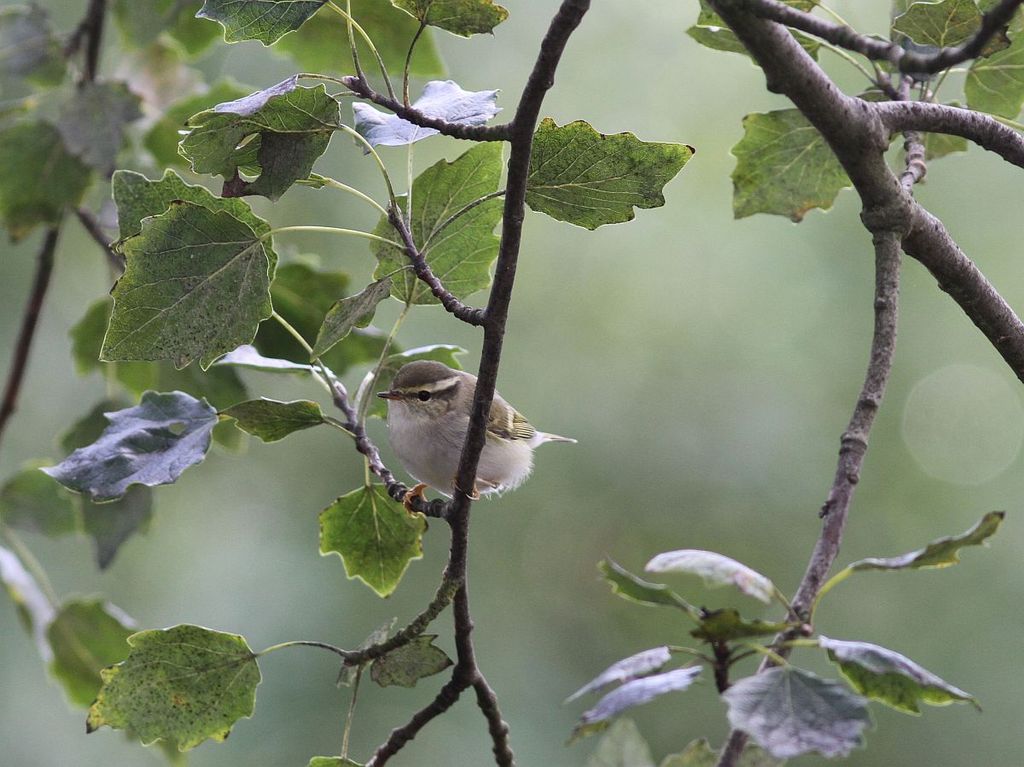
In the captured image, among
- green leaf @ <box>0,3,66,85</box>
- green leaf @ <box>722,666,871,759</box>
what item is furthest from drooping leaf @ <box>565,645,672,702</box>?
green leaf @ <box>0,3,66,85</box>

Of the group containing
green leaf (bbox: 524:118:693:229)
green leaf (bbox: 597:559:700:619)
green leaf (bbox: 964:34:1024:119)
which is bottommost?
green leaf (bbox: 597:559:700:619)

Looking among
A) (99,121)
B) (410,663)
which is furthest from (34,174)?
(410,663)

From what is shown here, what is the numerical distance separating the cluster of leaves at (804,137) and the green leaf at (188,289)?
725 millimetres

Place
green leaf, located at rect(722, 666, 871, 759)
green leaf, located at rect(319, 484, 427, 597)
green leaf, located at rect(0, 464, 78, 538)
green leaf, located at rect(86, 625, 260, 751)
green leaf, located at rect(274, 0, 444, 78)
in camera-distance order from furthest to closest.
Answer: green leaf, located at rect(0, 464, 78, 538)
green leaf, located at rect(274, 0, 444, 78)
green leaf, located at rect(319, 484, 427, 597)
green leaf, located at rect(86, 625, 260, 751)
green leaf, located at rect(722, 666, 871, 759)

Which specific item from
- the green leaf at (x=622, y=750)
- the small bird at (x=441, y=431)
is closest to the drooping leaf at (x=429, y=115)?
the green leaf at (x=622, y=750)

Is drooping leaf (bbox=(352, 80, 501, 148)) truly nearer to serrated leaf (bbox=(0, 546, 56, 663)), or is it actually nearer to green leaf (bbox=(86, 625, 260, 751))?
green leaf (bbox=(86, 625, 260, 751))

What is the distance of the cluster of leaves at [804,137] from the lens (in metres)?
1.49

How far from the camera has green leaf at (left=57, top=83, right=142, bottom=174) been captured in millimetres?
2059

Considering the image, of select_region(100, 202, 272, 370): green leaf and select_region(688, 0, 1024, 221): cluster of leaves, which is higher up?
select_region(688, 0, 1024, 221): cluster of leaves

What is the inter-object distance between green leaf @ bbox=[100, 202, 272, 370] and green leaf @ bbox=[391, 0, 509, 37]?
29cm

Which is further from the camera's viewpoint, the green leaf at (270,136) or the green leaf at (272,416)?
the green leaf at (272,416)

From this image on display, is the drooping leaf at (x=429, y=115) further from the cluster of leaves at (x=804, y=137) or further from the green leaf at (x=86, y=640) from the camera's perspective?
the green leaf at (x=86, y=640)

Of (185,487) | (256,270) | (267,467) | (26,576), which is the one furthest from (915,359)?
(256,270)

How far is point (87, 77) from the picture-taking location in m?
2.19
